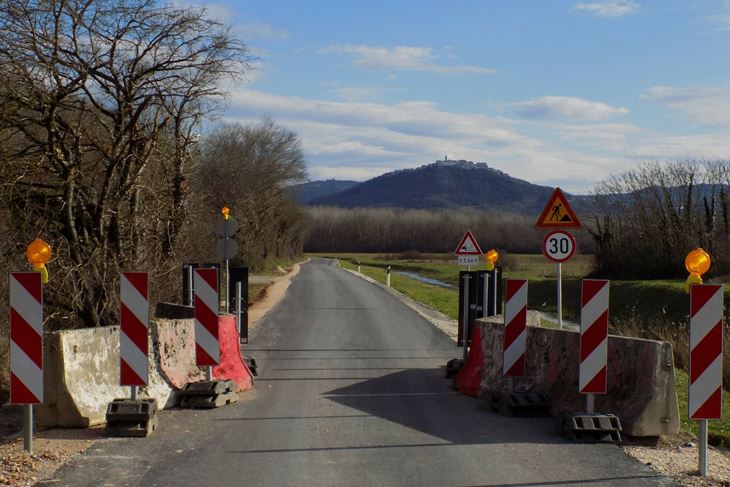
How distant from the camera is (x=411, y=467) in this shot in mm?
7035

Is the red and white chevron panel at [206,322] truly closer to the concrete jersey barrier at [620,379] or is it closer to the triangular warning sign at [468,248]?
the concrete jersey barrier at [620,379]

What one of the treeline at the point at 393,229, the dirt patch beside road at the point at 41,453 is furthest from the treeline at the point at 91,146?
the treeline at the point at 393,229

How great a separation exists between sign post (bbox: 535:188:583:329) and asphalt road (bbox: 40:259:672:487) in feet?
7.95

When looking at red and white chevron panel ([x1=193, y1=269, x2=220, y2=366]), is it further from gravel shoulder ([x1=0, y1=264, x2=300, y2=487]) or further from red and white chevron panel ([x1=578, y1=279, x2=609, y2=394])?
red and white chevron panel ([x1=578, y1=279, x2=609, y2=394])

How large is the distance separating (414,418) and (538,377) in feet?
5.71

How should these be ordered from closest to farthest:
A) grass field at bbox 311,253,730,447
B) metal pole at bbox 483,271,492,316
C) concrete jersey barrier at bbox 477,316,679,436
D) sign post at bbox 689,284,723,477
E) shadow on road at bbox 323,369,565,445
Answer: sign post at bbox 689,284,723,477 < concrete jersey barrier at bbox 477,316,679,436 < shadow on road at bbox 323,369,565,445 < grass field at bbox 311,253,730,447 < metal pole at bbox 483,271,492,316

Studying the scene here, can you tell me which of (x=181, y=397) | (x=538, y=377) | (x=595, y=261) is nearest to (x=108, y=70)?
(x=181, y=397)

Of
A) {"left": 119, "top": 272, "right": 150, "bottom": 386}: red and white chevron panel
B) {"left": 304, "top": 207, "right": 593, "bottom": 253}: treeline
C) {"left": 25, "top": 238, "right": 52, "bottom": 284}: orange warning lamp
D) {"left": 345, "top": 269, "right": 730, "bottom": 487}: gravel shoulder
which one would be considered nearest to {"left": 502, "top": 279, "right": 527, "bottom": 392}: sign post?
{"left": 345, "top": 269, "right": 730, "bottom": 487}: gravel shoulder

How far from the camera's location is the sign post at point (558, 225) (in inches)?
438

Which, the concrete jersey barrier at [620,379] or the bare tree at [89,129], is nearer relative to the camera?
the concrete jersey barrier at [620,379]

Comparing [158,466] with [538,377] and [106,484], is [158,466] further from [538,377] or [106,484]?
[538,377]

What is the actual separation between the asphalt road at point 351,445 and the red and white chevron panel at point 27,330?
35.4 inches

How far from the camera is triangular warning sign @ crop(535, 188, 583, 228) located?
1110 centimetres

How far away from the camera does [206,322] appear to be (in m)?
10.1
